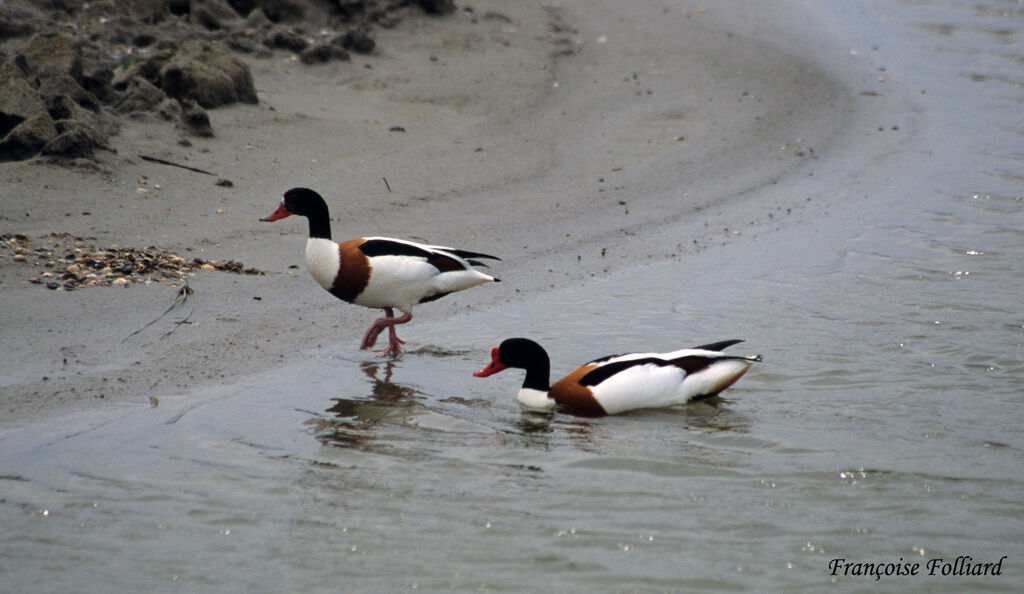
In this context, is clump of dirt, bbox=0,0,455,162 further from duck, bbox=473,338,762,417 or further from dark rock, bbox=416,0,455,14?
duck, bbox=473,338,762,417

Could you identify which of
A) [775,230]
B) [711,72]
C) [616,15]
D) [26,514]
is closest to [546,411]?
[26,514]

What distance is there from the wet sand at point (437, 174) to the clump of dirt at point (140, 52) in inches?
11.2

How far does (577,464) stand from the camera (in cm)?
505

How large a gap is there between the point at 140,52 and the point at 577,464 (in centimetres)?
796

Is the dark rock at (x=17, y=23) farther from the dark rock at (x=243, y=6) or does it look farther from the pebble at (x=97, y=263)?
the pebble at (x=97, y=263)

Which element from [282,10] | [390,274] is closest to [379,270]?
[390,274]

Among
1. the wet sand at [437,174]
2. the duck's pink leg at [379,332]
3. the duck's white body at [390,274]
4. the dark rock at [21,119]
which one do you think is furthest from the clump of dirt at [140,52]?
the duck's pink leg at [379,332]

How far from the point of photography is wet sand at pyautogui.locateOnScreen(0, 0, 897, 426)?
6375mm

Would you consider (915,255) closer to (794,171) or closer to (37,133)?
(794,171)

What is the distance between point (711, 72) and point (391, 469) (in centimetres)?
1016

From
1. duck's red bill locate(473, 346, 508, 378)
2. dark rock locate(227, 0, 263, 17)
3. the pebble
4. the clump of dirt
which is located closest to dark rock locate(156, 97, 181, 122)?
the clump of dirt

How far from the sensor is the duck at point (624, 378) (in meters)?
5.83

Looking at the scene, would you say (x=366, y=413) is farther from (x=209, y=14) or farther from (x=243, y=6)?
(x=243, y=6)

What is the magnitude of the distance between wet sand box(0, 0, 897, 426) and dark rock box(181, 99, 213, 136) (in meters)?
0.13
